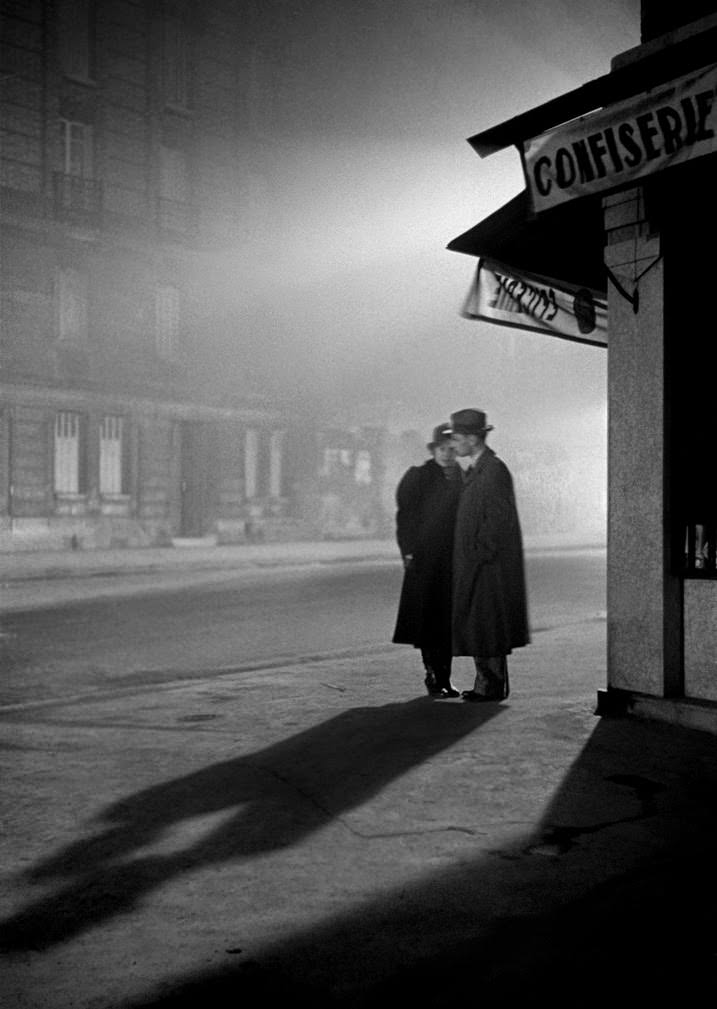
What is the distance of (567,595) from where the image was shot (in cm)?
1611

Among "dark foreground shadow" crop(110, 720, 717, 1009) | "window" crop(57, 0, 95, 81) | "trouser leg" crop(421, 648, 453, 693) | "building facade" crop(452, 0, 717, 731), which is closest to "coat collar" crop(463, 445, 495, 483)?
"building facade" crop(452, 0, 717, 731)

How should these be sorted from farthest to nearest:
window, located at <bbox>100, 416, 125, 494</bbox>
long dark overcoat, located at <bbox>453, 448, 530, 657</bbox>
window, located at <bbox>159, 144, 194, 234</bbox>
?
window, located at <bbox>159, 144, 194, 234</bbox>
window, located at <bbox>100, 416, 125, 494</bbox>
long dark overcoat, located at <bbox>453, 448, 530, 657</bbox>

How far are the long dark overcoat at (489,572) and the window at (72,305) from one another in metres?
22.7

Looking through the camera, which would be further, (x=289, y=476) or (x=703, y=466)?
(x=289, y=476)

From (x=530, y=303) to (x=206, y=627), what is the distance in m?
6.16

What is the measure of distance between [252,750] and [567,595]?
1112 cm

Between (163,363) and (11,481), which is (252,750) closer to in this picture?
(11,481)

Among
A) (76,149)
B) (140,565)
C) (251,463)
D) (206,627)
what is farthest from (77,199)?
(206,627)

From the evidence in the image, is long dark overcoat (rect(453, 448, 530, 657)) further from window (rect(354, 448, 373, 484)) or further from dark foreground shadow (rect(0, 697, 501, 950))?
window (rect(354, 448, 373, 484))

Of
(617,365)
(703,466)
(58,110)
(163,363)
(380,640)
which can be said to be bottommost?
(380,640)

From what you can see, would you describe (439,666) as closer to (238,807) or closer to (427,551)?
(427,551)

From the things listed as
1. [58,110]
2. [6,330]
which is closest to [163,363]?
[6,330]

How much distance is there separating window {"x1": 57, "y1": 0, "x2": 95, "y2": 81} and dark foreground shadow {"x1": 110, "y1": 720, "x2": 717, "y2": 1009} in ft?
91.6

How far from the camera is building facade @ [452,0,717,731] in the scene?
581 cm
